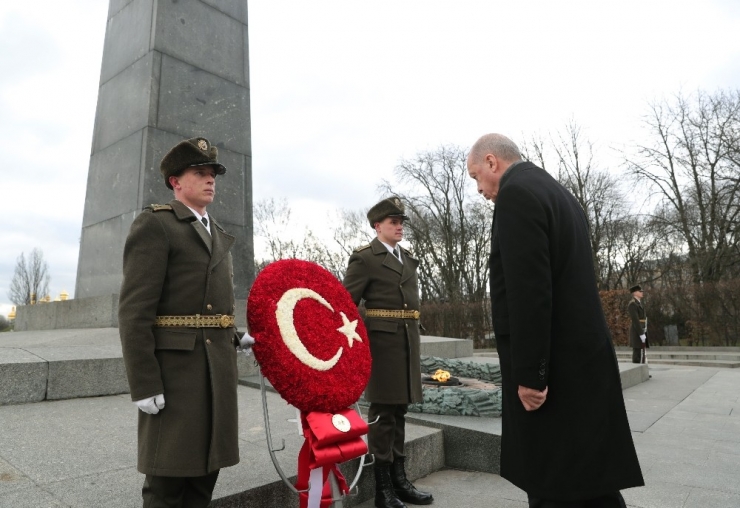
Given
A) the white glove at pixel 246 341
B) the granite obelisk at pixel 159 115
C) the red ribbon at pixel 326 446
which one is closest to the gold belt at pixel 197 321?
the white glove at pixel 246 341

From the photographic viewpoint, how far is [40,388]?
4164 millimetres

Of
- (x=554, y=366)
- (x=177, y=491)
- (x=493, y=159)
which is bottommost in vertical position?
(x=177, y=491)

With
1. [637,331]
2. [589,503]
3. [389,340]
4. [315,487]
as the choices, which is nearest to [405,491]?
[389,340]

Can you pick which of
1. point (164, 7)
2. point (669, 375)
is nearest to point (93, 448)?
point (164, 7)

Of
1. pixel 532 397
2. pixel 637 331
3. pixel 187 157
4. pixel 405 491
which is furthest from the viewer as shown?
pixel 637 331

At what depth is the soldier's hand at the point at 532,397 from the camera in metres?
2.08

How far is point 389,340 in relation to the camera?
3.72 meters

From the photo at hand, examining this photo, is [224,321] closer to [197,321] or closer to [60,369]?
[197,321]

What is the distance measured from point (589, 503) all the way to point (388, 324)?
1829 mm

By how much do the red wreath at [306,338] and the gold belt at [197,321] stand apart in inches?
6.1

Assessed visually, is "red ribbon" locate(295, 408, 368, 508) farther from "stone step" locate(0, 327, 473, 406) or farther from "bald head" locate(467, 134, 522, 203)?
"stone step" locate(0, 327, 473, 406)

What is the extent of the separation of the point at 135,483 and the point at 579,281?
2380mm

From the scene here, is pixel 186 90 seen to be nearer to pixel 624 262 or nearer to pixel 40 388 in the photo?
pixel 40 388

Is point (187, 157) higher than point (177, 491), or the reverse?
point (187, 157)
